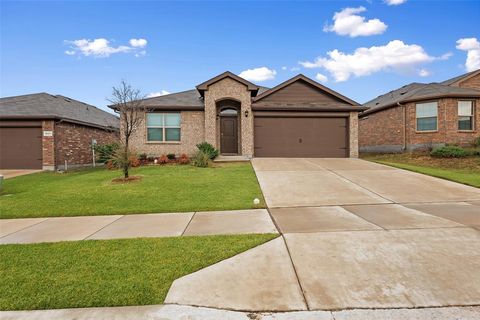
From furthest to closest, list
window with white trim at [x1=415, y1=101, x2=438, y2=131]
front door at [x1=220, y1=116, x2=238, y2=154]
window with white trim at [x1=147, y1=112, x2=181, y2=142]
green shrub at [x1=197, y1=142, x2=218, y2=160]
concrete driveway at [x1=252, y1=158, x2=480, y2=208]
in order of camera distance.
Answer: front door at [x1=220, y1=116, x2=238, y2=154], window with white trim at [x1=415, y1=101, x2=438, y2=131], window with white trim at [x1=147, y1=112, x2=181, y2=142], green shrub at [x1=197, y1=142, x2=218, y2=160], concrete driveway at [x1=252, y1=158, x2=480, y2=208]

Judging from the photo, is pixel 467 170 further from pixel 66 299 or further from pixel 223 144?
pixel 66 299

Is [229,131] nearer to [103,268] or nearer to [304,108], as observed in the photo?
[304,108]

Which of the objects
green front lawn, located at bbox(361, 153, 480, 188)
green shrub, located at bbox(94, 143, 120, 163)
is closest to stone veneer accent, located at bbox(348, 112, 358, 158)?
green front lawn, located at bbox(361, 153, 480, 188)

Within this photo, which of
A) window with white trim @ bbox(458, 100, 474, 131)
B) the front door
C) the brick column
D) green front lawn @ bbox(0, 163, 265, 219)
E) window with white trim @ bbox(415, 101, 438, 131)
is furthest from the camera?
the front door

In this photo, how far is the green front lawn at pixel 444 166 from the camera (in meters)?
10.0

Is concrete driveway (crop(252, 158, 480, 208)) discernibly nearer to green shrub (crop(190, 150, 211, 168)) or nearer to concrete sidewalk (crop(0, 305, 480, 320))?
green shrub (crop(190, 150, 211, 168))

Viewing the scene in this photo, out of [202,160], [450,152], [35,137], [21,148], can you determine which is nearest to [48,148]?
[35,137]

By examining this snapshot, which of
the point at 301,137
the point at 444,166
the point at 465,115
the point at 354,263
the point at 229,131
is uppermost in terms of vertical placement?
the point at 465,115

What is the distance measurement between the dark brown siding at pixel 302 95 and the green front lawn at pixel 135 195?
6.82 metres

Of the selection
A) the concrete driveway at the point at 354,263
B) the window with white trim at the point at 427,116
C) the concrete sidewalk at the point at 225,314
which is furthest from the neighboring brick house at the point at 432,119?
the concrete sidewalk at the point at 225,314

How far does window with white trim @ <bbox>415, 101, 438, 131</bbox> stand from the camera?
639 inches

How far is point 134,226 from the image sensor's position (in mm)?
5285

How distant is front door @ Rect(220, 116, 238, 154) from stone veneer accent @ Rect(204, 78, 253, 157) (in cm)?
131

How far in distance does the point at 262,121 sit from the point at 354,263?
12.8 meters
